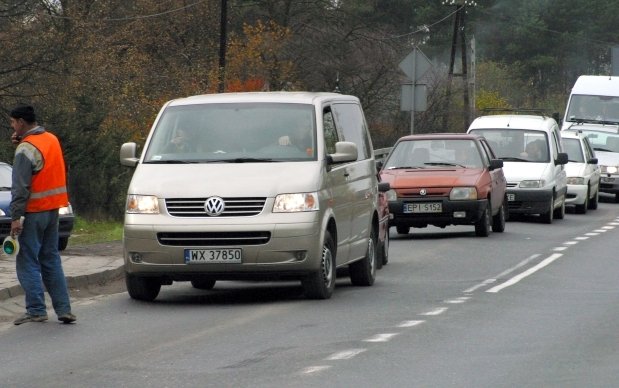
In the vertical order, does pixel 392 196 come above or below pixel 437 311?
below

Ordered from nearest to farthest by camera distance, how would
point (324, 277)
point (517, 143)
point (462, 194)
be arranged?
point (324, 277) → point (462, 194) → point (517, 143)

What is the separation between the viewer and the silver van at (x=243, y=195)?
518 inches

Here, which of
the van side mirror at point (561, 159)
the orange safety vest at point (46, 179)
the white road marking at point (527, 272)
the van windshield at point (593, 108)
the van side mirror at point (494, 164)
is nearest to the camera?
the orange safety vest at point (46, 179)

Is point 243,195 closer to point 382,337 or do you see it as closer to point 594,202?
point 382,337

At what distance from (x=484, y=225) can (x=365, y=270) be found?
815 cm

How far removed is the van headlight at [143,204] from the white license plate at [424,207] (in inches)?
386

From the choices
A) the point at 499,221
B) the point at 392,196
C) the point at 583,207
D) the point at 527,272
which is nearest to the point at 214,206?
the point at 527,272

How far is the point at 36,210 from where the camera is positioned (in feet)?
40.0

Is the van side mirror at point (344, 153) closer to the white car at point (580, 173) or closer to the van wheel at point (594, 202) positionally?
the white car at point (580, 173)

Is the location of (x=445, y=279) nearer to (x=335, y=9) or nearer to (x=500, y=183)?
(x=500, y=183)

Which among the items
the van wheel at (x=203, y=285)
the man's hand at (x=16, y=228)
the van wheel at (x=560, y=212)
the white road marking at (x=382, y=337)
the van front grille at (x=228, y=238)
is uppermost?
the man's hand at (x=16, y=228)

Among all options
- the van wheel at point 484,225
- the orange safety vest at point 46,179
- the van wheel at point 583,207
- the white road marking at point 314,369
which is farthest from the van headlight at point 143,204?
the van wheel at point 583,207

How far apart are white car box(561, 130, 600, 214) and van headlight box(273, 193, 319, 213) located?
19.7 meters

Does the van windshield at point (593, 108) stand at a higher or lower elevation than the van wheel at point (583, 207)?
higher
